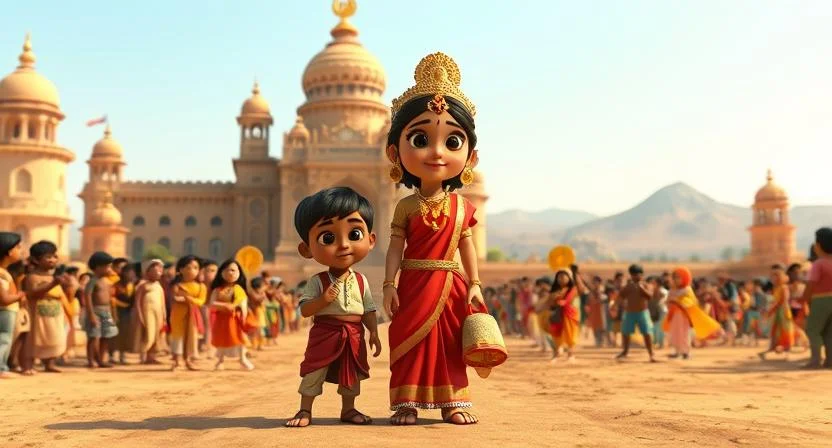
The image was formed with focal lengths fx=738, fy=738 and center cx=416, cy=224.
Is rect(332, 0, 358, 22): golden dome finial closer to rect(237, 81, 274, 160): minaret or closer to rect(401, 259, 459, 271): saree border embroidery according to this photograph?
rect(237, 81, 274, 160): minaret

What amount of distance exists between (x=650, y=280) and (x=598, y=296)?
120 inches

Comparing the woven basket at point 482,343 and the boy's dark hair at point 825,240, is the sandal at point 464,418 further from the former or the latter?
the boy's dark hair at point 825,240

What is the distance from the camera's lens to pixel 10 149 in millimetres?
41094

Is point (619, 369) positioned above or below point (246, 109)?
below

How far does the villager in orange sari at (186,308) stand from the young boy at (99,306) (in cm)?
97

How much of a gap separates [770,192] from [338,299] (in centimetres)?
5094

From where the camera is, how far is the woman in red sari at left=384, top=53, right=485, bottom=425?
17.0 feet

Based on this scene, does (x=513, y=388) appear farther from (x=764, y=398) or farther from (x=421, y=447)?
(x=421, y=447)

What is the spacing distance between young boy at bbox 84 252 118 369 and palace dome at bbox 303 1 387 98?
1700 inches

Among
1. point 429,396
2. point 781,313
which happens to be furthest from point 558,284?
point 429,396

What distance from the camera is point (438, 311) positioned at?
5.29m

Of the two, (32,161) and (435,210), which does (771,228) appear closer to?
(32,161)

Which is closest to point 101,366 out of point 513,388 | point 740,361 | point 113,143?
point 513,388

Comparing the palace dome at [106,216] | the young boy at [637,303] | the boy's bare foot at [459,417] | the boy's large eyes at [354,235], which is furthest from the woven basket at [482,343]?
the palace dome at [106,216]
